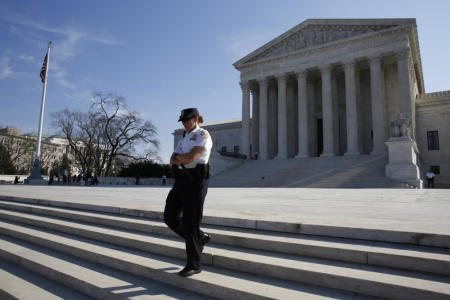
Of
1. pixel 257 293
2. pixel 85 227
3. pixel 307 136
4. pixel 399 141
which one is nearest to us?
pixel 257 293

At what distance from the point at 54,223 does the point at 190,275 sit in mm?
4114

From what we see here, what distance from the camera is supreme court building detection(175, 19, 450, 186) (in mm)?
29516

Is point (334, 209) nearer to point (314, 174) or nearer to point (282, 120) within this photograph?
point (314, 174)

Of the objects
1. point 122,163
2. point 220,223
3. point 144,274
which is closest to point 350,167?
point 220,223

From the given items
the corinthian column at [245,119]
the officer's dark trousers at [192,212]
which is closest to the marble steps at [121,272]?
the officer's dark trousers at [192,212]

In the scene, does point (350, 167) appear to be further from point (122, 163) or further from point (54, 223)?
point (122, 163)

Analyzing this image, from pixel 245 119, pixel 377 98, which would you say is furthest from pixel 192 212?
pixel 245 119

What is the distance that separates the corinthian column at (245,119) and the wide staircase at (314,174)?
598 cm

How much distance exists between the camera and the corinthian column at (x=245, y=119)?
121ft

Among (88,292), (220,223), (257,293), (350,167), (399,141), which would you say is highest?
(399,141)

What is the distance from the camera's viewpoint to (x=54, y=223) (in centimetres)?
584

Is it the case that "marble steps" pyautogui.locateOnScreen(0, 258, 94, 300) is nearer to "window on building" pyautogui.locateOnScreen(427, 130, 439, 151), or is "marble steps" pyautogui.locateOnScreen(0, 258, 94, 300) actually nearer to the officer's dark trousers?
the officer's dark trousers

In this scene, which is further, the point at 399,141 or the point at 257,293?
the point at 399,141

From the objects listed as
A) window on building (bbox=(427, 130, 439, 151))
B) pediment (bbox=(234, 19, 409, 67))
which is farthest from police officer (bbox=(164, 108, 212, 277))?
window on building (bbox=(427, 130, 439, 151))
